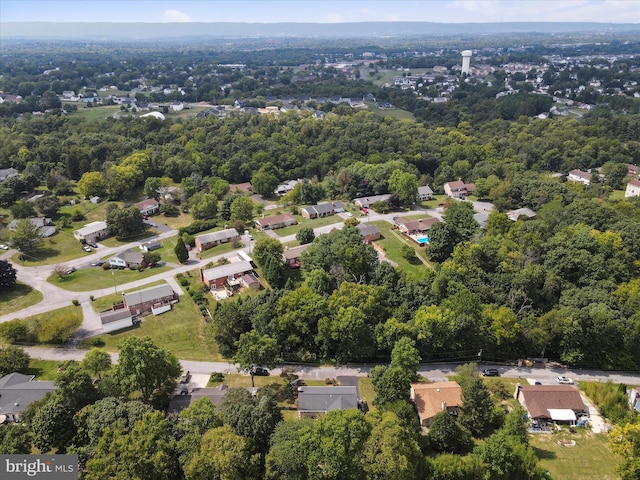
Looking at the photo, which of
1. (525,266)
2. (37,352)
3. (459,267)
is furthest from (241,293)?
(525,266)

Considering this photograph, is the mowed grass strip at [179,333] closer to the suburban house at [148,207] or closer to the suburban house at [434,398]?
the suburban house at [434,398]

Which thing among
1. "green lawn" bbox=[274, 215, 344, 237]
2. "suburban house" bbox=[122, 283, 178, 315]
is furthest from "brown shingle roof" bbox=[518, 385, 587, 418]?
"green lawn" bbox=[274, 215, 344, 237]

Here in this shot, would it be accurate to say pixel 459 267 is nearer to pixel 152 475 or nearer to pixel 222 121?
pixel 152 475

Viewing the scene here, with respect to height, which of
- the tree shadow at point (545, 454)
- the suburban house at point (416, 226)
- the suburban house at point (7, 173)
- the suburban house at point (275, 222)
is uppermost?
the suburban house at point (7, 173)

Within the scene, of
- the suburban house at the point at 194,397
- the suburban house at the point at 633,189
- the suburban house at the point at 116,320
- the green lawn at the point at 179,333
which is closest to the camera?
the suburban house at the point at 194,397

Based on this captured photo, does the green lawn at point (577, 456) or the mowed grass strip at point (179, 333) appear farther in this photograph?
the mowed grass strip at point (179, 333)

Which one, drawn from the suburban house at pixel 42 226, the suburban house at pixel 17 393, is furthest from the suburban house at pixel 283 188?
the suburban house at pixel 17 393
